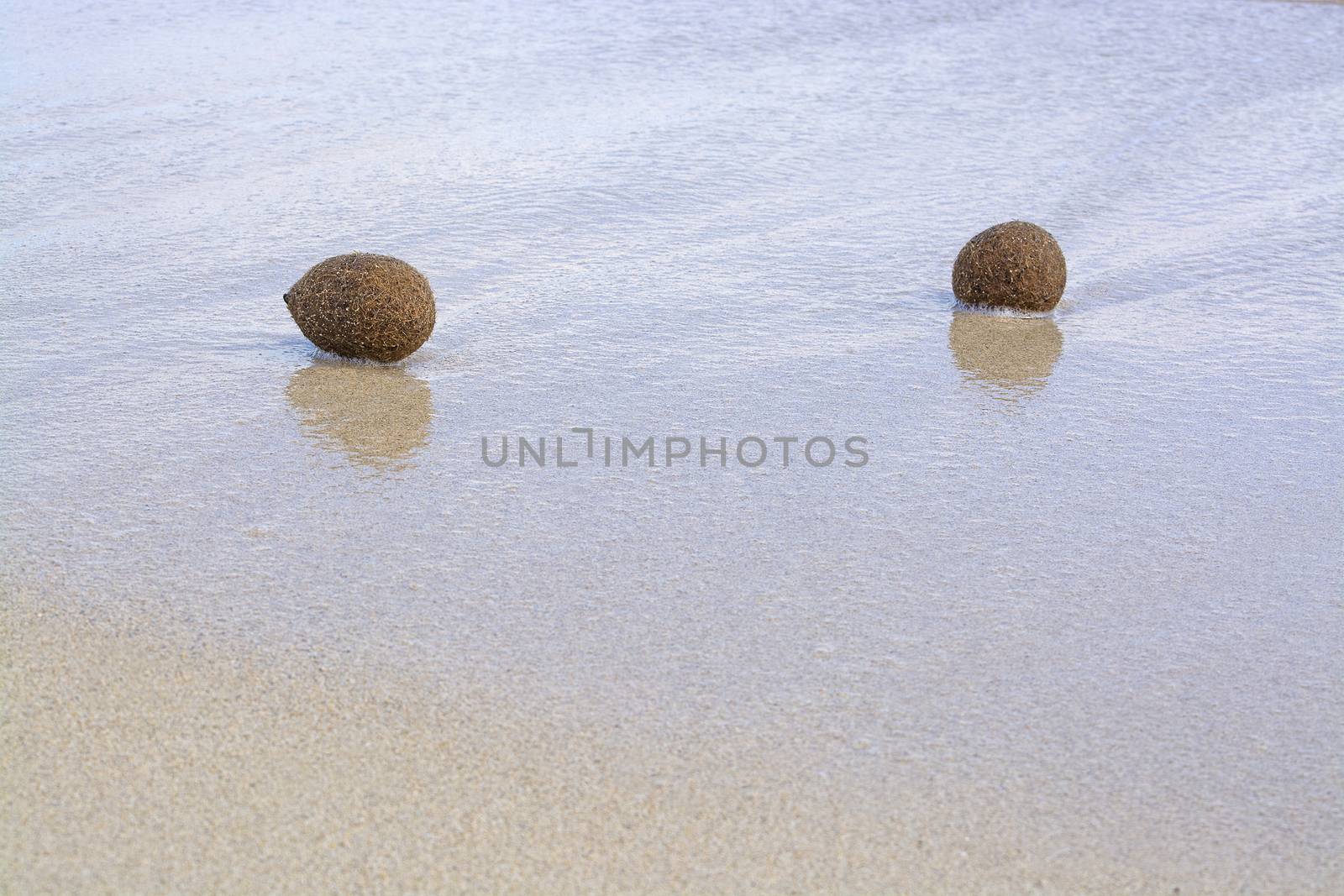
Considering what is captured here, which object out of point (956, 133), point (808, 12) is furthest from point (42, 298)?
point (808, 12)

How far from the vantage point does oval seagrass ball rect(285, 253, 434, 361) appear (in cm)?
668

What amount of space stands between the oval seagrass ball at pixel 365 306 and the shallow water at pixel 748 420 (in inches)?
8.1

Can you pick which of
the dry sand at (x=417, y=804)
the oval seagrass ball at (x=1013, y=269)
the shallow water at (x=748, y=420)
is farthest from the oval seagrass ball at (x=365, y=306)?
the oval seagrass ball at (x=1013, y=269)

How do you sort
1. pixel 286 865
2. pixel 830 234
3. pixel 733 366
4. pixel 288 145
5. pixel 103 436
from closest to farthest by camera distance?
1. pixel 286 865
2. pixel 103 436
3. pixel 733 366
4. pixel 830 234
5. pixel 288 145

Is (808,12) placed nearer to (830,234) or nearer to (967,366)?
(830,234)

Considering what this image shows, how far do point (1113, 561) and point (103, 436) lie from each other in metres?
4.12

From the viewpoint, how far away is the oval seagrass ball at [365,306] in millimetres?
6676

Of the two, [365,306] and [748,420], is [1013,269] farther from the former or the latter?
[365,306]

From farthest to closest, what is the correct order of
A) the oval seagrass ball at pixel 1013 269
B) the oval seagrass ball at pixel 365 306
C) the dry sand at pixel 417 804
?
1. the oval seagrass ball at pixel 1013 269
2. the oval seagrass ball at pixel 365 306
3. the dry sand at pixel 417 804

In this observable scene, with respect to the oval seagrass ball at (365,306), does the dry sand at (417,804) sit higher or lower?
lower

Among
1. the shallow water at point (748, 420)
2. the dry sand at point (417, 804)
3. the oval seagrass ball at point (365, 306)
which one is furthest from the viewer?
the oval seagrass ball at point (365, 306)

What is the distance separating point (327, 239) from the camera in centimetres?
904

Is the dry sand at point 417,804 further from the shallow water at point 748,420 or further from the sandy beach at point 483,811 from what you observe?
the shallow water at point 748,420

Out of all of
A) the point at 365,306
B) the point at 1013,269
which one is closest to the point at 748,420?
the point at 365,306
